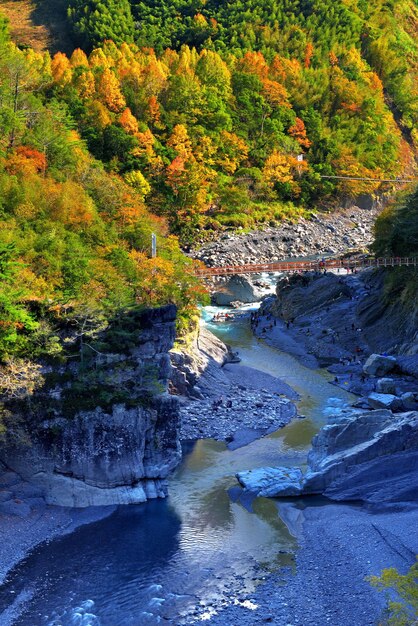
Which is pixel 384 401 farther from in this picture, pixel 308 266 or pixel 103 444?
pixel 308 266

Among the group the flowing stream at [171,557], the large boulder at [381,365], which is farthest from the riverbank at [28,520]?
the large boulder at [381,365]

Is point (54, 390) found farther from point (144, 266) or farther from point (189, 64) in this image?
point (189, 64)

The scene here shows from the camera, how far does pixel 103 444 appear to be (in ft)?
108

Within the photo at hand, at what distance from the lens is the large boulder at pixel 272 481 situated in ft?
110

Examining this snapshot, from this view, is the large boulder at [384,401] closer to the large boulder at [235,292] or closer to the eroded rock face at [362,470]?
the eroded rock face at [362,470]

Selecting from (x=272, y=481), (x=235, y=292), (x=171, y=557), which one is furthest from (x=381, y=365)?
(x=235, y=292)

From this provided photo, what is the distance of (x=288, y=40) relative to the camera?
116 meters

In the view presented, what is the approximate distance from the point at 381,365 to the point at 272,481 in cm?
1569

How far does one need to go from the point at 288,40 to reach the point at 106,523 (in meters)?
101

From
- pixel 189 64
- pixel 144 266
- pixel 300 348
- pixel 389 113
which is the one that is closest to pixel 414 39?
pixel 389 113

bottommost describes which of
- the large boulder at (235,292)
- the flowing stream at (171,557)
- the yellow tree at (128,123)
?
the large boulder at (235,292)

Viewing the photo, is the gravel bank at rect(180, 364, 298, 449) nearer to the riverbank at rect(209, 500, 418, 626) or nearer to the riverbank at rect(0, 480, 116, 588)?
the riverbank at rect(209, 500, 418, 626)

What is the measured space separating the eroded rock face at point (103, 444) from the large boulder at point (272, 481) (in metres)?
3.45

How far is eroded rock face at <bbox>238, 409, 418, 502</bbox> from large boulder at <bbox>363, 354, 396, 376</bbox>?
11.7m
